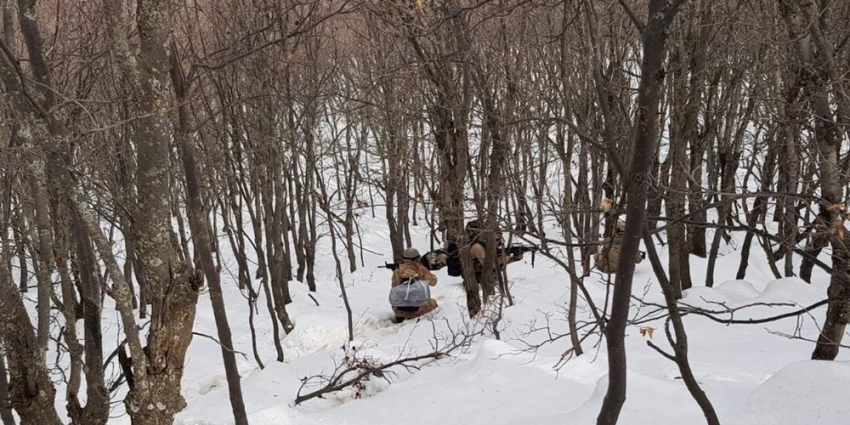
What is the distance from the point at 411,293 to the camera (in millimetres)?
10102

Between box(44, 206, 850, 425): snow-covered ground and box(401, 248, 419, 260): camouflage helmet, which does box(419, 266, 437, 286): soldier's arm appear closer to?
box(401, 248, 419, 260): camouflage helmet

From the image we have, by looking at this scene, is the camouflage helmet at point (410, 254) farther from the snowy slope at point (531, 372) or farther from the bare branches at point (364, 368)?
the bare branches at point (364, 368)

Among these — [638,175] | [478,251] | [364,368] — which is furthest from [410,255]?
[638,175]

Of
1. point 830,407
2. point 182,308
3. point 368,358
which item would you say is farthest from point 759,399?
point 368,358

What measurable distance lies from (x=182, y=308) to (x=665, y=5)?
115 inches

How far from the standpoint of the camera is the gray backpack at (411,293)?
10.1 meters

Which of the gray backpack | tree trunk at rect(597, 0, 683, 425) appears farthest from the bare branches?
tree trunk at rect(597, 0, 683, 425)

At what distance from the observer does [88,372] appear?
14.9ft

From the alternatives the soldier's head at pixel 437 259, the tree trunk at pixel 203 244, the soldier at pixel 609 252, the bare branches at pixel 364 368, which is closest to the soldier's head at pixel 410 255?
the bare branches at pixel 364 368

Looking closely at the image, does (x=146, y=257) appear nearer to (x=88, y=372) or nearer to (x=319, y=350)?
(x=88, y=372)

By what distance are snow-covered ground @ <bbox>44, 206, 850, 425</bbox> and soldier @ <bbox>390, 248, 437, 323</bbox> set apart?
0.26 metres

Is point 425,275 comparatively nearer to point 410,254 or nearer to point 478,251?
point 410,254

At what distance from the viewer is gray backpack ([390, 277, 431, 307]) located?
33.2ft

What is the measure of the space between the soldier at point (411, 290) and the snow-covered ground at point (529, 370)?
0.26 metres
